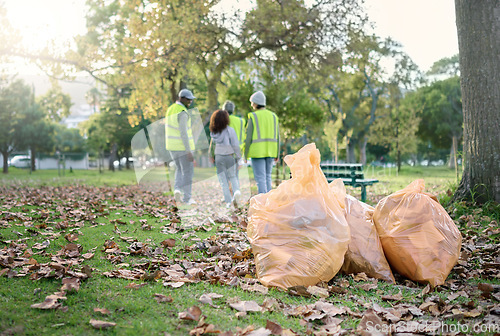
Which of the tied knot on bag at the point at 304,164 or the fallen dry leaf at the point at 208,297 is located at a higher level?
the tied knot on bag at the point at 304,164

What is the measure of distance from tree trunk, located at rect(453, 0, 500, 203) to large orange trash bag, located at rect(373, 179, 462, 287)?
2807 mm

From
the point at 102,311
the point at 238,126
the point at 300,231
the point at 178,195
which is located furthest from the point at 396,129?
the point at 102,311

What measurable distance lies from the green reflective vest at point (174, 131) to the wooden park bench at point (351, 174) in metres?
3.52

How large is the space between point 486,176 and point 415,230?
3.17m

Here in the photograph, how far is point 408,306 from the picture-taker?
2.91 metres

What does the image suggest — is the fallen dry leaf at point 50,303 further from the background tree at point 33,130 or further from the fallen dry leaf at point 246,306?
the background tree at point 33,130

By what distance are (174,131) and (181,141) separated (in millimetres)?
237

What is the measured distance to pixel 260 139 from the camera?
7.77 metres

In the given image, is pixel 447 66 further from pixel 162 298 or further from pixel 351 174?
pixel 162 298

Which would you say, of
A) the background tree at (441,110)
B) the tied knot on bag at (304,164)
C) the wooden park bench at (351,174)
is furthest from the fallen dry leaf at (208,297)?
the background tree at (441,110)

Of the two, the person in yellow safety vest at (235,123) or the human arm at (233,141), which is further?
the person in yellow safety vest at (235,123)

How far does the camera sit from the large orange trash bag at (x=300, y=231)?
320cm

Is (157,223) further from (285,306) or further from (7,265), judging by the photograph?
(285,306)

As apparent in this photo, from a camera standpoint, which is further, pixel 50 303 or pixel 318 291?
pixel 318 291
